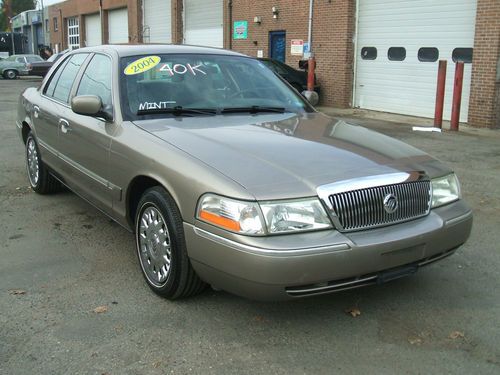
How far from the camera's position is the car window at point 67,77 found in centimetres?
523

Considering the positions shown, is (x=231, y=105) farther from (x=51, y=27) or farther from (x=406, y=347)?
(x=51, y=27)

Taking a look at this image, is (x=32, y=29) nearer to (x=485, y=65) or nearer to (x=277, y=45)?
(x=277, y=45)

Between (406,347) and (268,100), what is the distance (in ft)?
7.61

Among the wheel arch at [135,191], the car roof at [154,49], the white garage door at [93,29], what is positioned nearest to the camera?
the wheel arch at [135,191]

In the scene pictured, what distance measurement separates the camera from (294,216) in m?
2.96

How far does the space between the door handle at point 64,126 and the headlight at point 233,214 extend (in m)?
2.31

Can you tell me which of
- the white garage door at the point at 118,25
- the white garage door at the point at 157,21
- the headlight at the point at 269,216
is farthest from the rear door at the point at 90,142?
the white garage door at the point at 118,25

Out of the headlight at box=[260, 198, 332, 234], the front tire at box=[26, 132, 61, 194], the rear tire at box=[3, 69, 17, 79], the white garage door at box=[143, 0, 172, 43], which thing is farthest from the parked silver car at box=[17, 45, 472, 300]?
the rear tire at box=[3, 69, 17, 79]

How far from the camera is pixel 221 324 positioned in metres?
3.32

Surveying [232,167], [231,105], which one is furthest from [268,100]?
[232,167]

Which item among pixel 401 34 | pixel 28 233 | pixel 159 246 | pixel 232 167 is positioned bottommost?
pixel 28 233

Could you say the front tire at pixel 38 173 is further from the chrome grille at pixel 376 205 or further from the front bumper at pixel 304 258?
the chrome grille at pixel 376 205

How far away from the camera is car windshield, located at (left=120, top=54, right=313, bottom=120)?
13.7 ft

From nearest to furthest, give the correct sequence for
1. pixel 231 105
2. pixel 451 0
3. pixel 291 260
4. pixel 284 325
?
pixel 291 260
pixel 284 325
pixel 231 105
pixel 451 0
